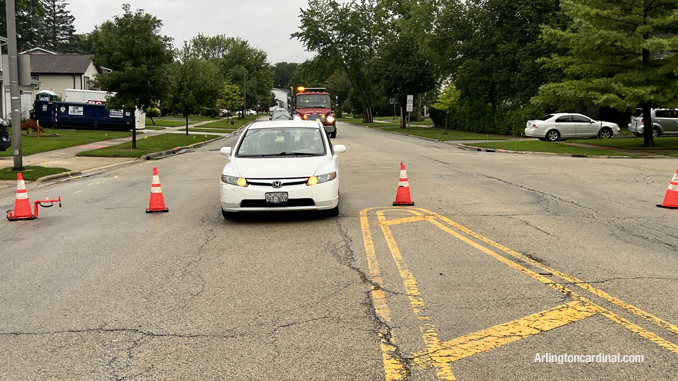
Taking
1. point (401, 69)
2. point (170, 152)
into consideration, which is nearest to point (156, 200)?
point (170, 152)

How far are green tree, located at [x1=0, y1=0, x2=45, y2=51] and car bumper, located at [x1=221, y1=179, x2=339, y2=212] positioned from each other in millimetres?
77079

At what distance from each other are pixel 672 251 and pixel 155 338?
6.06 m

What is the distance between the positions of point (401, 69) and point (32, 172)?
36093mm

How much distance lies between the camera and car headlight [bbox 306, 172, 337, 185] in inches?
357

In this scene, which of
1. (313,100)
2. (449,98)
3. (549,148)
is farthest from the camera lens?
(449,98)

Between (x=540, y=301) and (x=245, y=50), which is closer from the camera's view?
(x=540, y=301)

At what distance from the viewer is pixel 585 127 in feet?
105

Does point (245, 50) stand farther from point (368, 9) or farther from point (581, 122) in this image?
point (581, 122)

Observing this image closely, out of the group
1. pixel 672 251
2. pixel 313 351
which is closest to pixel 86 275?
pixel 313 351

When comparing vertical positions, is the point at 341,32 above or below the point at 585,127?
above

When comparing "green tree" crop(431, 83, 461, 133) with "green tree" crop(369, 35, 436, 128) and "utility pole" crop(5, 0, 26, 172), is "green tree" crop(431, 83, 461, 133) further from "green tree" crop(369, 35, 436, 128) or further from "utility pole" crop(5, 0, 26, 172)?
"utility pole" crop(5, 0, 26, 172)

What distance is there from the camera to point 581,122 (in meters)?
32.0

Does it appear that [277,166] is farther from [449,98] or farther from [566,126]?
[449,98]

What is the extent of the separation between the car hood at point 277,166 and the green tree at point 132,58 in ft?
53.5
